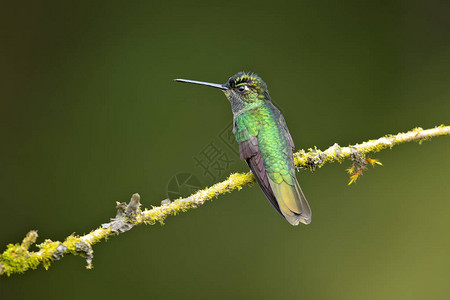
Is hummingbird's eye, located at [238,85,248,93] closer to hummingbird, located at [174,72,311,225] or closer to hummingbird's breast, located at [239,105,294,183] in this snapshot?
hummingbird, located at [174,72,311,225]

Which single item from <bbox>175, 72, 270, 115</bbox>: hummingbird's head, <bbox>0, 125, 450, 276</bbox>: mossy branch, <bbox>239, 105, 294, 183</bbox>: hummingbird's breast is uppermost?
<bbox>175, 72, 270, 115</bbox>: hummingbird's head

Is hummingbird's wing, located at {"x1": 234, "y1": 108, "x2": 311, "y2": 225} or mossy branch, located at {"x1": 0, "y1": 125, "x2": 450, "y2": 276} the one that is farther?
hummingbird's wing, located at {"x1": 234, "y1": 108, "x2": 311, "y2": 225}

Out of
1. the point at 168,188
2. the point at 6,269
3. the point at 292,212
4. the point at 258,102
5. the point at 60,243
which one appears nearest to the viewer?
the point at 6,269

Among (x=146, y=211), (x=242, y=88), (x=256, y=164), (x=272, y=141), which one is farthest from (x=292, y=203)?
(x=242, y=88)

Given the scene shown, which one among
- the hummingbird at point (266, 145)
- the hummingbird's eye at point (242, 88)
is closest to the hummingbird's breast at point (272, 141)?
the hummingbird at point (266, 145)

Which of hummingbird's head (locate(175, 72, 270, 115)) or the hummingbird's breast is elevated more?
hummingbird's head (locate(175, 72, 270, 115))

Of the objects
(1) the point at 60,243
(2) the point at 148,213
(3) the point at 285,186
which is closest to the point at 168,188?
(3) the point at 285,186

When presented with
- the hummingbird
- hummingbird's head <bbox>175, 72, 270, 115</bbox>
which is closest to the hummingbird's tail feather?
the hummingbird

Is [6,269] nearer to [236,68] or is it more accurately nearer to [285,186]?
[285,186]

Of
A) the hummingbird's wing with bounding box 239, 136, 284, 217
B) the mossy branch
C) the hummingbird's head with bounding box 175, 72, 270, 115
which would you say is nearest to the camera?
the mossy branch
